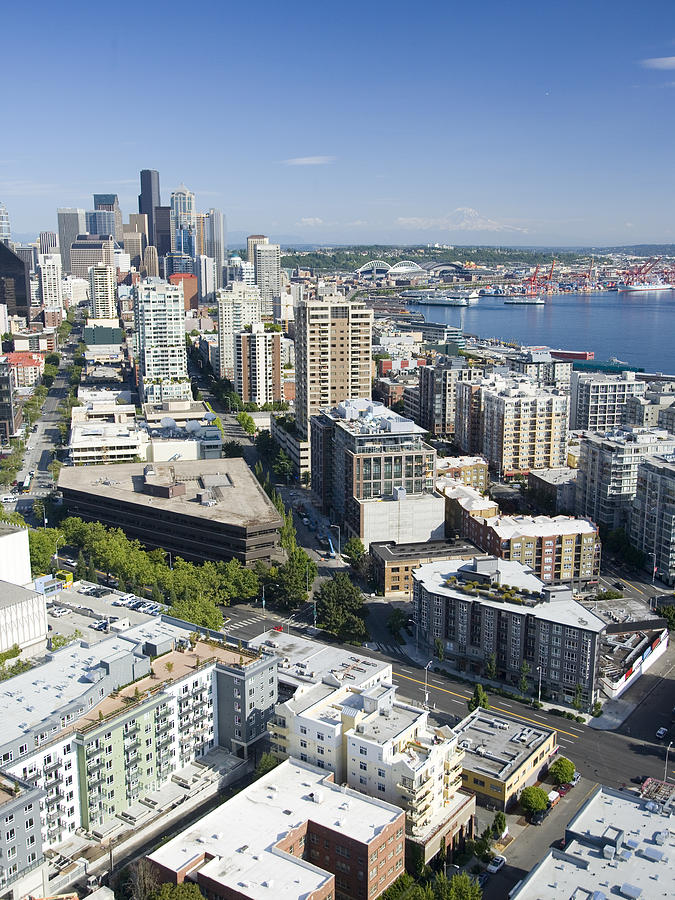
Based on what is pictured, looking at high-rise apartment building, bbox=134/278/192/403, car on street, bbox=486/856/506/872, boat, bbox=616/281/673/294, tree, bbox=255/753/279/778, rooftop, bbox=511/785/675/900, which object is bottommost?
car on street, bbox=486/856/506/872

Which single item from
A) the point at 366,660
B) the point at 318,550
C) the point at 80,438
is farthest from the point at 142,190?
the point at 366,660

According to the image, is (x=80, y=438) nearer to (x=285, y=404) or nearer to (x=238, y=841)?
(x=285, y=404)

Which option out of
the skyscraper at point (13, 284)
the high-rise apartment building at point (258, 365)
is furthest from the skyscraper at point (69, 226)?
the high-rise apartment building at point (258, 365)

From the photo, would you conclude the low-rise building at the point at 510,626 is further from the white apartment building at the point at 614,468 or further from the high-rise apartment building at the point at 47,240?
the high-rise apartment building at the point at 47,240

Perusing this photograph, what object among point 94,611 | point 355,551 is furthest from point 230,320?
point 94,611

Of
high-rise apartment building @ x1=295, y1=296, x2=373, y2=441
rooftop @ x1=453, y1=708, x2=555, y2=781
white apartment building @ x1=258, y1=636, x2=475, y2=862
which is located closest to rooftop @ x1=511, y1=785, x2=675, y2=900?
white apartment building @ x1=258, y1=636, x2=475, y2=862

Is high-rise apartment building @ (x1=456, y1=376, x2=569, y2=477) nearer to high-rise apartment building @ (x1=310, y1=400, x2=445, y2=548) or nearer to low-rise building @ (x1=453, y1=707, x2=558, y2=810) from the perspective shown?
high-rise apartment building @ (x1=310, y1=400, x2=445, y2=548)
